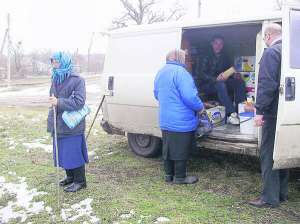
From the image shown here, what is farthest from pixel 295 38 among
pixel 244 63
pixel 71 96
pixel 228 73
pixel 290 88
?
pixel 244 63

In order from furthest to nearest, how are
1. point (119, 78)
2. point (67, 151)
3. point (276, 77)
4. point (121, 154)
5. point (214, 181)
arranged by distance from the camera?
point (121, 154)
point (119, 78)
point (214, 181)
point (67, 151)
point (276, 77)

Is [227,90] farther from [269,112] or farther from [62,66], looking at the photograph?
[62,66]

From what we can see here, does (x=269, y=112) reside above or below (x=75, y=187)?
above

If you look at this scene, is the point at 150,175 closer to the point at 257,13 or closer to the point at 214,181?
the point at 214,181

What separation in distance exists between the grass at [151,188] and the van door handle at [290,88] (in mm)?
1201

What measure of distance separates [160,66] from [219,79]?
48.8 inches

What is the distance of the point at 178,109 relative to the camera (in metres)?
5.86

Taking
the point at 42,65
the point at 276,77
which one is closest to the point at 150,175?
the point at 276,77

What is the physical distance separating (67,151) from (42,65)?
41657mm

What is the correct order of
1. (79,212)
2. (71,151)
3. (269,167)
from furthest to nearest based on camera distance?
(71,151)
(79,212)
(269,167)

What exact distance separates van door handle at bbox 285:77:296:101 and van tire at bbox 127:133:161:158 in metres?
2.93

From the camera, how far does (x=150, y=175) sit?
21.4 feet

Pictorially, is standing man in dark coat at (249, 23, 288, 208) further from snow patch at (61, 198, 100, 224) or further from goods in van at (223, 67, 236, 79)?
goods in van at (223, 67, 236, 79)

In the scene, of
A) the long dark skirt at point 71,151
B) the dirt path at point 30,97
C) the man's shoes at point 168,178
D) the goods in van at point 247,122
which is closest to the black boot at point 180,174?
the man's shoes at point 168,178
